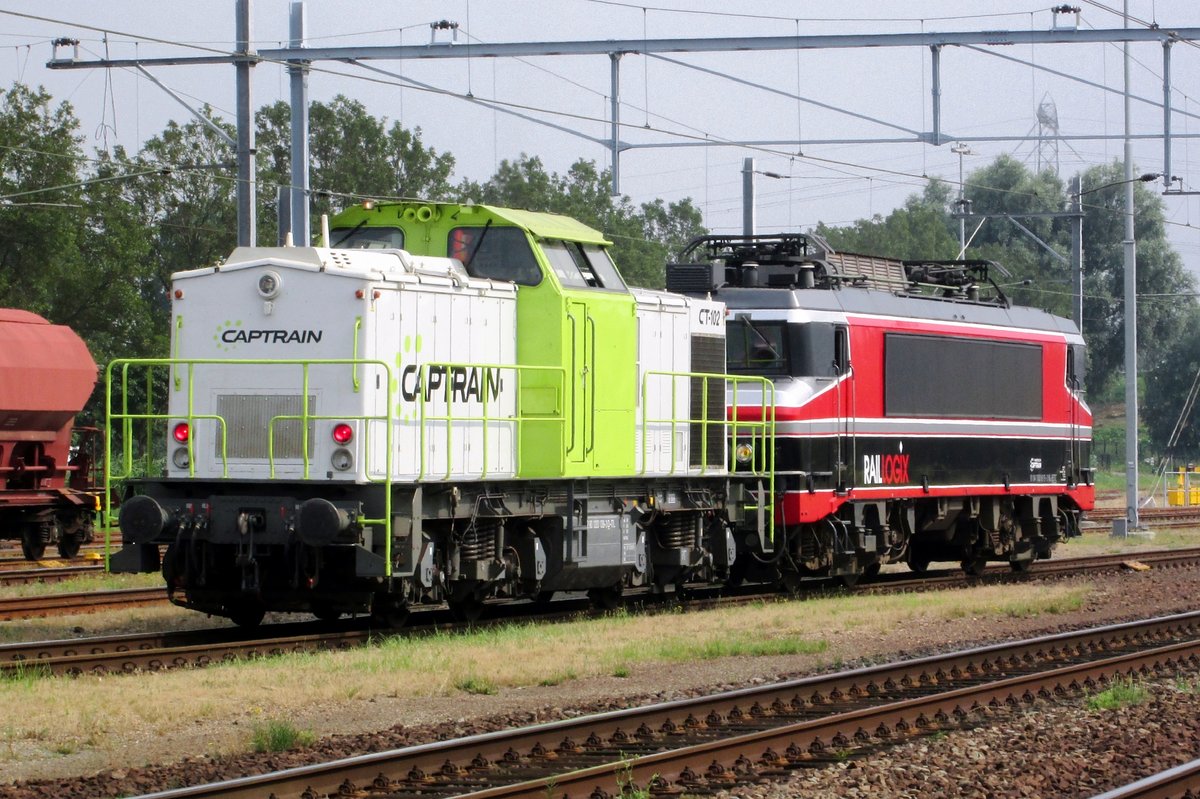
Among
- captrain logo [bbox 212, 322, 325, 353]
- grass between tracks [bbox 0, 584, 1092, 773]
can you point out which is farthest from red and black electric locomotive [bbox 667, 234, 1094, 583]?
captrain logo [bbox 212, 322, 325, 353]

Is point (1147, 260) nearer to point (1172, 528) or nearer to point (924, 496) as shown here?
point (1172, 528)

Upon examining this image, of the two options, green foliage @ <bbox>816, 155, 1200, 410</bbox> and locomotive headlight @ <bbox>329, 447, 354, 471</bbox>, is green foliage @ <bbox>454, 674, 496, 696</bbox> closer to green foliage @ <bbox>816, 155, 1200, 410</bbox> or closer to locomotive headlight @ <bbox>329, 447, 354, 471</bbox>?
locomotive headlight @ <bbox>329, 447, 354, 471</bbox>

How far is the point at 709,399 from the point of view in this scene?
1736cm

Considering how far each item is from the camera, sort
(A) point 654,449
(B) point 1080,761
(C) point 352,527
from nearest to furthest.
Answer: (B) point 1080,761 < (C) point 352,527 < (A) point 654,449

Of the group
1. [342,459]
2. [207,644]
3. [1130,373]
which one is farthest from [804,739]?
[1130,373]

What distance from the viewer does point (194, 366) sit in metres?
14.0

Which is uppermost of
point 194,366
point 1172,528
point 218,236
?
point 218,236

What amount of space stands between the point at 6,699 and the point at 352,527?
10.9 feet

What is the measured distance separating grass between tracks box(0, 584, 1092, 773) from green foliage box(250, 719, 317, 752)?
0.27 feet

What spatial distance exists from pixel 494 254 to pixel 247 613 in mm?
4048

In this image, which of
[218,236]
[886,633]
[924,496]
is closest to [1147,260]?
[218,236]

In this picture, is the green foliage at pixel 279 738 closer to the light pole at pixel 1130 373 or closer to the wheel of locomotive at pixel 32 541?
the wheel of locomotive at pixel 32 541

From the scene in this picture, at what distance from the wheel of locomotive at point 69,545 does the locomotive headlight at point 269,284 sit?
10.4 metres

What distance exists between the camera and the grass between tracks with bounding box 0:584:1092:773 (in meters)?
9.86
